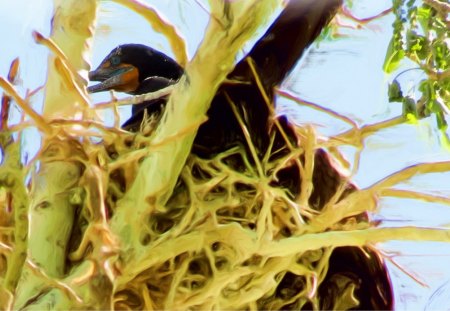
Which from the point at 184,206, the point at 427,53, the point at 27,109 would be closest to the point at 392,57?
the point at 427,53

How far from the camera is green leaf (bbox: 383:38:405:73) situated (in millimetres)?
2426

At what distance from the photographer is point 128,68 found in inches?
136

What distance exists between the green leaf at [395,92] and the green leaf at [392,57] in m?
0.13

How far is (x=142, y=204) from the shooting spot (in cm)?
244

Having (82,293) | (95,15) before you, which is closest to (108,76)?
(95,15)

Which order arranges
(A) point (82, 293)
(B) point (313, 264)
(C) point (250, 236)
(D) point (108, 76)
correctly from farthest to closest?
(D) point (108, 76) < (B) point (313, 264) < (C) point (250, 236) < (A) point (82, 293)

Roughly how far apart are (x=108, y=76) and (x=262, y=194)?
1121mm

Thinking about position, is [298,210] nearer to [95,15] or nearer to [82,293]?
[82,293]

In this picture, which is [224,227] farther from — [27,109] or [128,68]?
[128,68]

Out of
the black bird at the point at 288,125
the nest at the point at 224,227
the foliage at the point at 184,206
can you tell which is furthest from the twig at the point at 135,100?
the black bird at the point at 288,125

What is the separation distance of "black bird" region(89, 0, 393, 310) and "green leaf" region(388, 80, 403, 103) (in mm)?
282

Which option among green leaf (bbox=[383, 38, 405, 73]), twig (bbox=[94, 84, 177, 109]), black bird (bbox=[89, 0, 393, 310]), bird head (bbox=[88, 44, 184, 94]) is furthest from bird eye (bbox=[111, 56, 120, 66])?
green leaf (bbox=[383, 38, 405, 73])

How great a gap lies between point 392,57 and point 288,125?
1.00ft

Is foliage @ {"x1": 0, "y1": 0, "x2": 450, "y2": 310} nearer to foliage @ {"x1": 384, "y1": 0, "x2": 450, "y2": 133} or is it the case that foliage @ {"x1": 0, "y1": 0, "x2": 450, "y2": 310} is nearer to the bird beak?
foliage @ {"x1": 384, "y1": 0, "x2": 450, "y2": 133}
